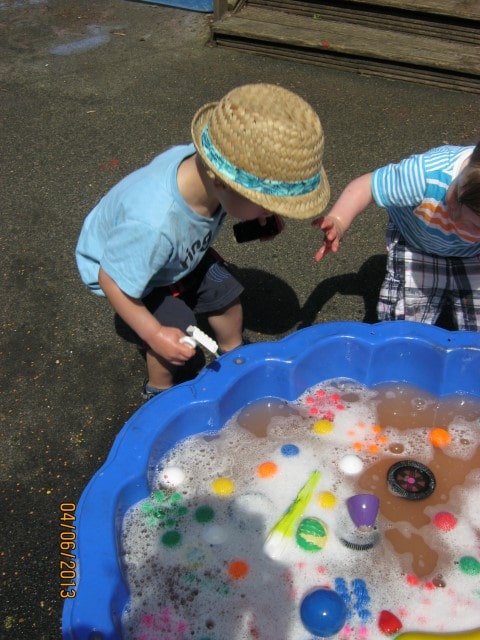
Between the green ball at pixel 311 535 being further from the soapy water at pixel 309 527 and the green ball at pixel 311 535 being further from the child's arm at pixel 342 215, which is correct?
the child's arm at pixel 342 215

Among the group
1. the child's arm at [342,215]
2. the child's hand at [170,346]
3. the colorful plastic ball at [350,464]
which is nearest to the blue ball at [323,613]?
the colorful plastic ball at [350,464]

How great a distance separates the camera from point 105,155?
324 centimetres

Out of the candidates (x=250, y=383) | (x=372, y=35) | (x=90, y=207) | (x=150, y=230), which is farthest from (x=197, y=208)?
(x=372, y=35)

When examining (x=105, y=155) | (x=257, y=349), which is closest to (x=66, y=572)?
(x=257, y=349)

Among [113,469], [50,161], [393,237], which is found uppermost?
[393,237]

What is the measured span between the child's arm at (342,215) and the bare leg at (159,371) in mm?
547

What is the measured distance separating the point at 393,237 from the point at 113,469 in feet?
3.75

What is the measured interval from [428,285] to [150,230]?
95 centimetres

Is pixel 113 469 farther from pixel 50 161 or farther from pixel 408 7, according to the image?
pixel 408 7

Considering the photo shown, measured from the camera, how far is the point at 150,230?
1.58 metres

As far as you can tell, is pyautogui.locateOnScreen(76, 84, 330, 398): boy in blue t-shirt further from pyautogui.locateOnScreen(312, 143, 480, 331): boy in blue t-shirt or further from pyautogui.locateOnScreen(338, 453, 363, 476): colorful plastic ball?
pyautogui.locateOnScreen(338, 453, 363, 476): colorful plastic ball

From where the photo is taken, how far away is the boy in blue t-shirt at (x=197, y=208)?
4.54 ft

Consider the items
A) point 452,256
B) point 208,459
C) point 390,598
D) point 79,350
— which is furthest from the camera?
point 79,350

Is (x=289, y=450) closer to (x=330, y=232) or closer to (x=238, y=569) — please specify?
(x=238, y=569)
